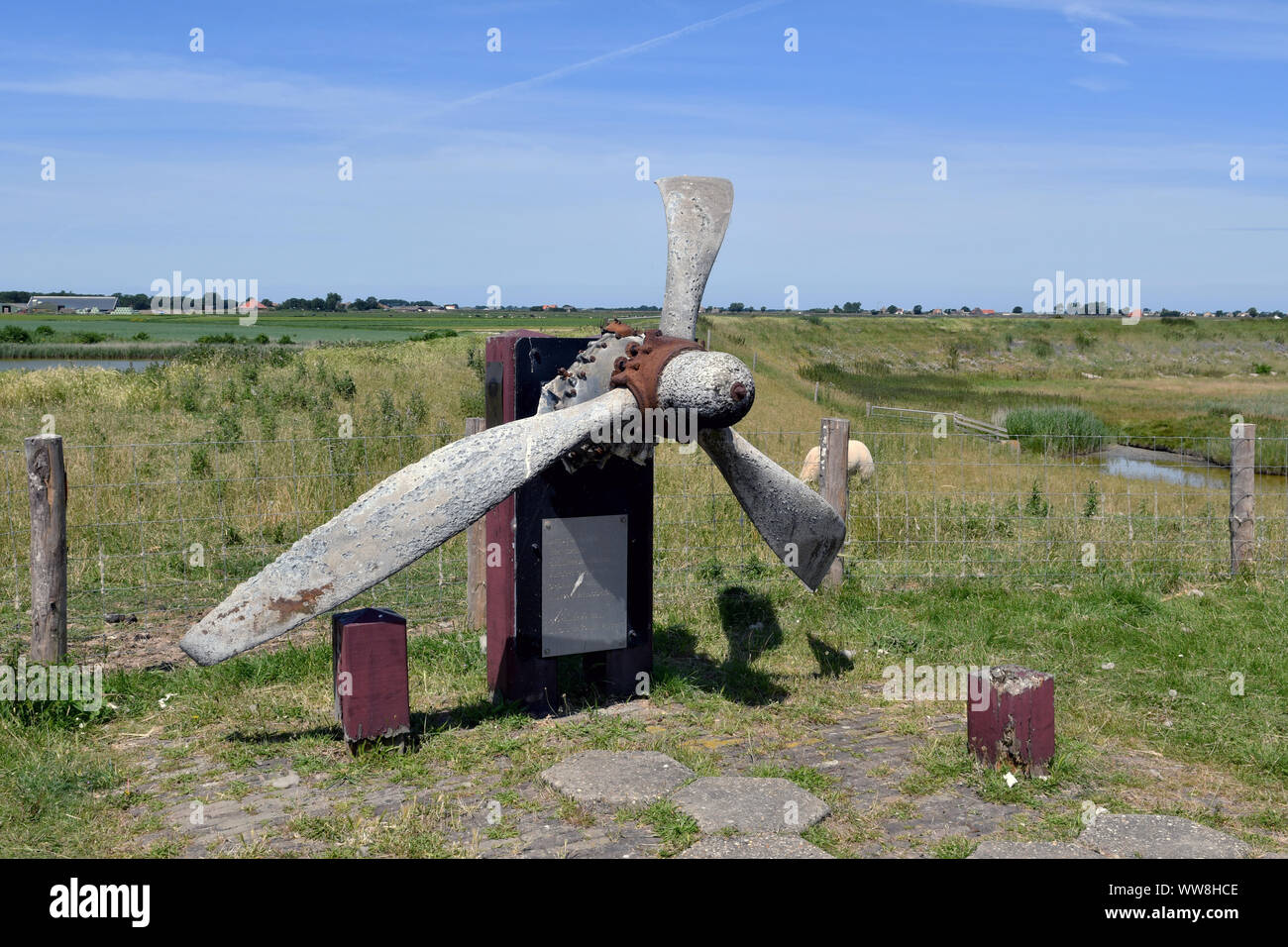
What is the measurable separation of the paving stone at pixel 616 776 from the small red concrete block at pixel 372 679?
0.93 m

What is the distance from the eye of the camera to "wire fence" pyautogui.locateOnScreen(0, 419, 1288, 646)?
8664 millimetres

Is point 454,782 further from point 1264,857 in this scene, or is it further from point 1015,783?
point 1264,857

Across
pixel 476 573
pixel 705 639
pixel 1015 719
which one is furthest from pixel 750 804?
pixel 476 573

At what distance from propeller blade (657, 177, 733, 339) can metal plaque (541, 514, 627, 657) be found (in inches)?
51.7

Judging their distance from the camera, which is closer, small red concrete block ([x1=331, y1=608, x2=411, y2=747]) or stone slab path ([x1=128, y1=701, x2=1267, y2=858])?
stone slab path ([x1=128, y1=701, x2=1267, y2=858])

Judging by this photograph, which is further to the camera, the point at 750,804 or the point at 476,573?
the point at 476,573

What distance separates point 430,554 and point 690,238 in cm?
551

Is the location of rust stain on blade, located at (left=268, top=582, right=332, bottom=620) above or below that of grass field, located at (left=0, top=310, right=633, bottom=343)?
below

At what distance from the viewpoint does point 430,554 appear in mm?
10266

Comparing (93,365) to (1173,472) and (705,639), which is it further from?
(1173,472)

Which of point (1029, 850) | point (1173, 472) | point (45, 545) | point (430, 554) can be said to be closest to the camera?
point (1029, 850)

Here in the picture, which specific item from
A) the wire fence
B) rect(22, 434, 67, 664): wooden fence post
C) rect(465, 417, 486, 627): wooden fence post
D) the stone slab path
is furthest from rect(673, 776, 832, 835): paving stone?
rect(22, 434, 67, 664): wooden fence post

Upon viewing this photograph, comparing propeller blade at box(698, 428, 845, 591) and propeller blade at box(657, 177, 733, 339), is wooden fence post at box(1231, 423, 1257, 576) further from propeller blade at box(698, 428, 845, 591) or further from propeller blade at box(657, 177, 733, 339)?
propeller blade at box(657, 177, 733, 339)
